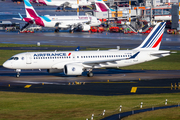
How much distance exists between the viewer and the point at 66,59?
53.6 m

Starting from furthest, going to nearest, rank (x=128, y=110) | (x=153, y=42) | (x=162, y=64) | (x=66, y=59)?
(x=162, y=64) → (x=153, y=42) → (x=66, y=59) → (x=128, y=110)

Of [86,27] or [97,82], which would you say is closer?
[97,82]

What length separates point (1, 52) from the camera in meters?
83.6

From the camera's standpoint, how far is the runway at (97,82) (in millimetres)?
43719

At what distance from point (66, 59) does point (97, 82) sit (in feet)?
23.4

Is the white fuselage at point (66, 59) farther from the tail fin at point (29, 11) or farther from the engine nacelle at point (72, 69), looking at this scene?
the tail fin at point (29, 11)

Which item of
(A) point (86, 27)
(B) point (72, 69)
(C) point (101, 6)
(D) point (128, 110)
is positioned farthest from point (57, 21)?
(D) point (128, 110)

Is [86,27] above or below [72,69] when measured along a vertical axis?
above

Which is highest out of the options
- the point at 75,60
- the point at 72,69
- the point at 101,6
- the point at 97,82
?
the point at 101,6

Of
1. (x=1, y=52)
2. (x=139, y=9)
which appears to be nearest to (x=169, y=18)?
(x=139, y=9)

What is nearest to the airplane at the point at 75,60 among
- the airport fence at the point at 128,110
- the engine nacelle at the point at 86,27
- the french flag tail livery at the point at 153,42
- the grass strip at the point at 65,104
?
the french flag tail livery at the point at 153,42

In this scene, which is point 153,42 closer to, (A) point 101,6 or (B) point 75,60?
(B) point 75,60

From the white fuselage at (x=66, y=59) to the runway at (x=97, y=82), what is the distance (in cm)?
206

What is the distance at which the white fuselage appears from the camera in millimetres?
53031
